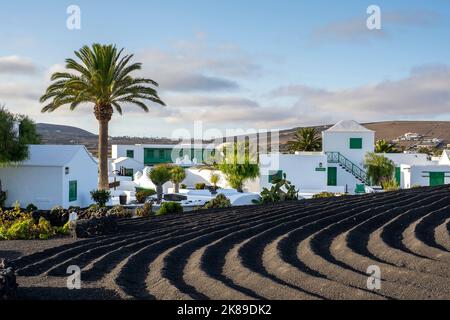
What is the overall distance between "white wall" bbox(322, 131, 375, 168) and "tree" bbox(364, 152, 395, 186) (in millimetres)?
1126

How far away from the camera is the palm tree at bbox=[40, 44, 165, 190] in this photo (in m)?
28.2

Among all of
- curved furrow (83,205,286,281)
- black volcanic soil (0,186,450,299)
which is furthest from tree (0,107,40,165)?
curved furrow (83,205,286,281)

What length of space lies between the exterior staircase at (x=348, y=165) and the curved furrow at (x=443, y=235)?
1211 inches

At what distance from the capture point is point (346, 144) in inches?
1634

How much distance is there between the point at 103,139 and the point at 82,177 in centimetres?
230

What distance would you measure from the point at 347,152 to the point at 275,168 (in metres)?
7.40

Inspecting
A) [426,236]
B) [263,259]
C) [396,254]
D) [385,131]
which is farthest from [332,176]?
[385,131]

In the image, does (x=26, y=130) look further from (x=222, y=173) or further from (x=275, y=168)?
(x=275, y=168)

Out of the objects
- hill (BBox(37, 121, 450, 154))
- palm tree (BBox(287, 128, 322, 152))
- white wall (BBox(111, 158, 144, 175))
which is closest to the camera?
palm tree (BBox(287, 128, 322, 152))

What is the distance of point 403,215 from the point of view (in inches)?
451

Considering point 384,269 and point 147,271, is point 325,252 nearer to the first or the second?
point 384,269

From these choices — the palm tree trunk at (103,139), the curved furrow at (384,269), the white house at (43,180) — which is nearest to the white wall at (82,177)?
the white house at (43,180)

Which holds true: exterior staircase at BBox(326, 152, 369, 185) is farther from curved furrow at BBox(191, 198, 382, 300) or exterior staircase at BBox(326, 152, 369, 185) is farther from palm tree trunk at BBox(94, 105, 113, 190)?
curved furrow at BBox(191, 198, 382, 300)
